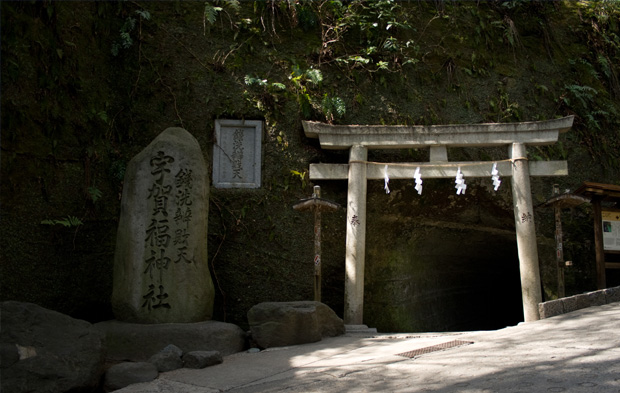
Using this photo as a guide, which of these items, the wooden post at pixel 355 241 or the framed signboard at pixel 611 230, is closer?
the wooden post at pixel 355 241

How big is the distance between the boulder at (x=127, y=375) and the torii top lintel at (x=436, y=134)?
15.5 feet

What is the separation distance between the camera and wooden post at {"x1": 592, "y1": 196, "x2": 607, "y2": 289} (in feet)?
25.9

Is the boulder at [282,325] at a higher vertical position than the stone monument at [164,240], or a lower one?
lower

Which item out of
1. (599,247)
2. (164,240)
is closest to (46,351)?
(164,240)

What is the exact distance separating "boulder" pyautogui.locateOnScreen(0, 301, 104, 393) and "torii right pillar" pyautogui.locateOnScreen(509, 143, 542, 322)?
635cm

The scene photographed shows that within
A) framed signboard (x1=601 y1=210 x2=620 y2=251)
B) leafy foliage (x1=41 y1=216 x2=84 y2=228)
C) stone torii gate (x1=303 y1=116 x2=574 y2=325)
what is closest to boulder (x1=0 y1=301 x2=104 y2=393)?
leafy foliage (x1=41 y1=216 x2=84 y2=228)

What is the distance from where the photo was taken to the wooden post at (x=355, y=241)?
25.4ft

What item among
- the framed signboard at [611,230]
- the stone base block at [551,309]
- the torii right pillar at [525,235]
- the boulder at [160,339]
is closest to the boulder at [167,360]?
the boulder at [160,339]

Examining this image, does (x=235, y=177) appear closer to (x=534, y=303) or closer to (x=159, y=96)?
(x=159, y=96)

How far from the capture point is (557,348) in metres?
4.45

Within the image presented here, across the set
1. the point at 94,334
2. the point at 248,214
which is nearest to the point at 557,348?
the point at 94,334

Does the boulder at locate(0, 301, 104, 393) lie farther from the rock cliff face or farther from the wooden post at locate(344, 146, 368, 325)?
the wooden post at locate(344, 146, 368, 325)

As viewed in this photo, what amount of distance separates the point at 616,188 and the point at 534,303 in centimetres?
241

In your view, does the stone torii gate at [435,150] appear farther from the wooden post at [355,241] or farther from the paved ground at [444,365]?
the paved ground at [444,365]
